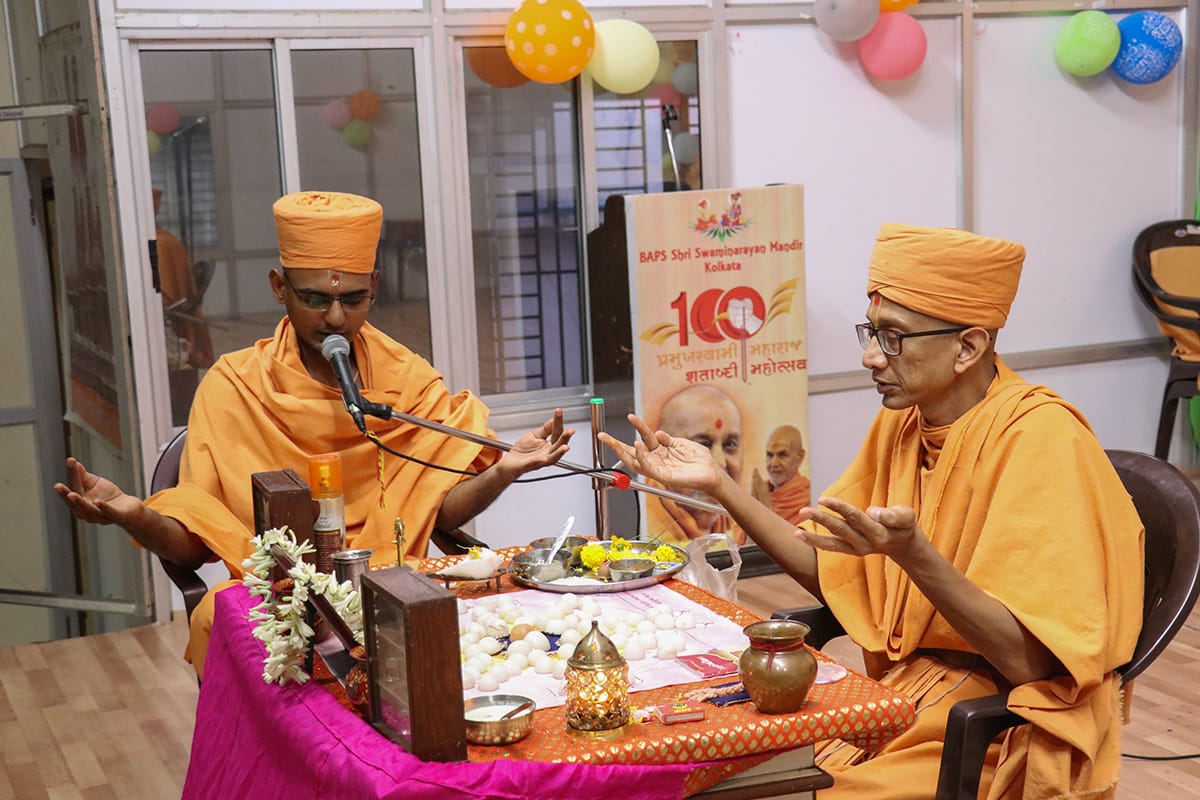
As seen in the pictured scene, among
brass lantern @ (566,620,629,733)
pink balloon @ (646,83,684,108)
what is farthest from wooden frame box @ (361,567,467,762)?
pink balloon @ (646,83,684,108)

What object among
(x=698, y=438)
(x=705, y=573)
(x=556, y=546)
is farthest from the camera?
(x=698, y=438)

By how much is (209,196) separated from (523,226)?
1278 mm

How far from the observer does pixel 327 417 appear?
131 inches

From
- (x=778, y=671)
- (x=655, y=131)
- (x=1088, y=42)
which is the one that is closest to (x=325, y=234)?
(x=778, y=671)

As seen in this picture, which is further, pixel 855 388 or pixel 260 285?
pixel 855 388

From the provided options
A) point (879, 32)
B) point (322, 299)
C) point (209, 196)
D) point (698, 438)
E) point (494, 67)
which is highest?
point (879, 32)

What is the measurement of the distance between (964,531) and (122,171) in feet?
12.1

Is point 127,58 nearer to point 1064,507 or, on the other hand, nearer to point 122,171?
point 122,171

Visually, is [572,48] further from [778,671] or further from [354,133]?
[778,671]

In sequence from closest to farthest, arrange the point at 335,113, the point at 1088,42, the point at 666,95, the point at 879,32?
1. the point at 335,113
2. the point at 666,95
3. the point at 879,32
4. the point at 1088,42

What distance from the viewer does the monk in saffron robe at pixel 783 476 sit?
553 centimetres

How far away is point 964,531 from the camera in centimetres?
232

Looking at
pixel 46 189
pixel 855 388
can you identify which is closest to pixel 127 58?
pixel 46 189

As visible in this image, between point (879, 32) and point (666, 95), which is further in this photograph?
point (879, 32)
